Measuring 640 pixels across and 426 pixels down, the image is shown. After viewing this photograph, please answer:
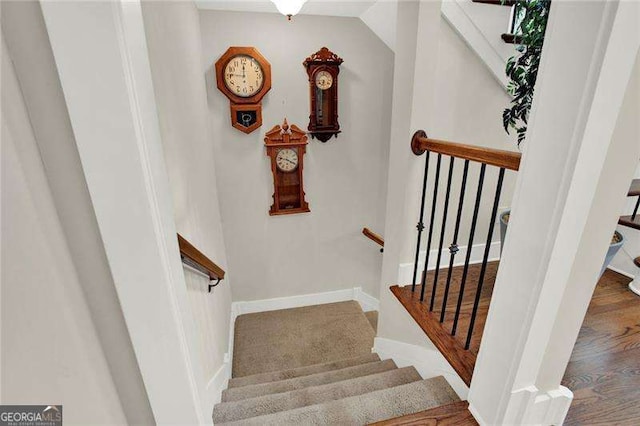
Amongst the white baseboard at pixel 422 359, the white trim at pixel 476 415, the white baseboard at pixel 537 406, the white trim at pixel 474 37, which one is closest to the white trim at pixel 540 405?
the white baseboard at pixel 537 406

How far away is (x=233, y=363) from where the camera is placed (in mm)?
2607

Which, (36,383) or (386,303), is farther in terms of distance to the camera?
(386,303)

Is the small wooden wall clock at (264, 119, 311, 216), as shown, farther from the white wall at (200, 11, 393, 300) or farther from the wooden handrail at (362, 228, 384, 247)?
the wooden handrail at (362, 228, 384, 247)

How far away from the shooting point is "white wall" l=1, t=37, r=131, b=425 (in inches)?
19.6

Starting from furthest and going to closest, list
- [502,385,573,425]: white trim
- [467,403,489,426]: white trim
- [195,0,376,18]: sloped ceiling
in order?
[195,0,376,18]: sloped ceiling
[467,403,489,426]: white trim
[502,385,573,425]: white trim

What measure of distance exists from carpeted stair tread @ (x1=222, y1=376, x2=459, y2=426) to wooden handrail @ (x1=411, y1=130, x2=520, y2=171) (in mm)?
998

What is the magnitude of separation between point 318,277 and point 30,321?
9.30 ft

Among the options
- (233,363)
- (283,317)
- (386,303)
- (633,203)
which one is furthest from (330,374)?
(633,203)

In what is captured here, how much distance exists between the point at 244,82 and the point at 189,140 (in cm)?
101

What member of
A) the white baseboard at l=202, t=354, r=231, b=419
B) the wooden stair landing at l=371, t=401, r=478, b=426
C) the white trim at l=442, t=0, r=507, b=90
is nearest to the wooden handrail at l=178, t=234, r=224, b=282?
the white baseboard at l=202, t=354, r=231, b=419

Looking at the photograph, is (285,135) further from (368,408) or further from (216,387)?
(368,408)

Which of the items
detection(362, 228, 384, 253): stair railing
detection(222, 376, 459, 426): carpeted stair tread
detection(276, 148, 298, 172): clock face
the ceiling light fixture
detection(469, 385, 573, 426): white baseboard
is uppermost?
the ceiling light fixture

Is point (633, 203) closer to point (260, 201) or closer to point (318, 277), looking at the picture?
point (318, 277)

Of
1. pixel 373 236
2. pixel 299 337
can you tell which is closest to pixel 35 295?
pixel 299 337
